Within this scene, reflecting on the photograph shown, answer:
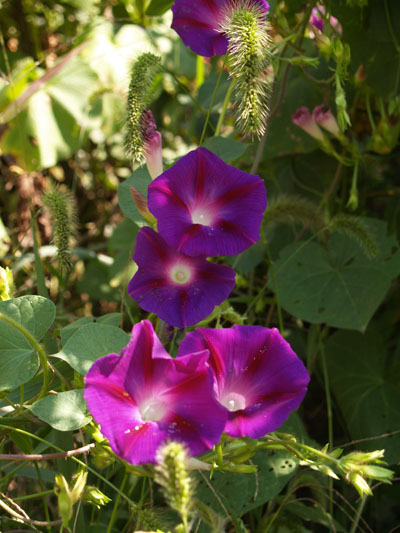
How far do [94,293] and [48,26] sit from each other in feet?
3.23

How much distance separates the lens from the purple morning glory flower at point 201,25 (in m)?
0.97

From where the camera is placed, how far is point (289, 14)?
1.34 meters

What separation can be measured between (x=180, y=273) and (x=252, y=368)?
18 centimetres

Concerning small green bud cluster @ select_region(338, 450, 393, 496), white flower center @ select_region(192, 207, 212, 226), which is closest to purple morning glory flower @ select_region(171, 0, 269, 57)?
white flower center @ select_region(192, 207, 212, 226)

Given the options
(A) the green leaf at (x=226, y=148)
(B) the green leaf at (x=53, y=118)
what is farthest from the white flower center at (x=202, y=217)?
(B) the green leaf at (x=53, y=118)

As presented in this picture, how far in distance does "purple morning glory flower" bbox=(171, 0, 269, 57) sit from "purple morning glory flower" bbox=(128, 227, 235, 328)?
361mm

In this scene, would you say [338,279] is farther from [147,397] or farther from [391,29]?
[147,397]

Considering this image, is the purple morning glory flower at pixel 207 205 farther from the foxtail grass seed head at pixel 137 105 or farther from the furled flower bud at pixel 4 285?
the furled flower bud at pixel 4 285

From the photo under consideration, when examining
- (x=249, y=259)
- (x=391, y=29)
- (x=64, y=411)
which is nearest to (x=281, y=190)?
(x=249, y=259)

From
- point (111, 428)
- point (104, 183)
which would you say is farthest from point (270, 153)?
point (111, 428)

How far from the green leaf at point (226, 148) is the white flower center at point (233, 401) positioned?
0.44 m

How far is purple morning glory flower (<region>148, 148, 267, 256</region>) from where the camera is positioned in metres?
0.78

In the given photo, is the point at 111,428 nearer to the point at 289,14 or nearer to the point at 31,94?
the point at 289,14

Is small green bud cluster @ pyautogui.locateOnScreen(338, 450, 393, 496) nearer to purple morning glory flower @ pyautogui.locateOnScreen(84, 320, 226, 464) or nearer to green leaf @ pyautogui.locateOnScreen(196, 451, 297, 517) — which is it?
purple morning glory flower @ pyautogui.locateOnScreen(84, 320, 226, 464)
